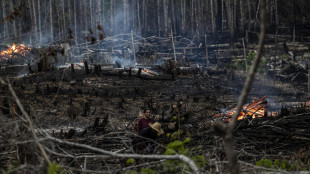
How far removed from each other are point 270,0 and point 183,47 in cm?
995

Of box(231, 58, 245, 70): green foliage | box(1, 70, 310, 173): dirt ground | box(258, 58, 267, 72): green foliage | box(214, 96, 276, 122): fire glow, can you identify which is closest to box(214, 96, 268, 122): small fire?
box(214, 96, 276, 122): fire glow

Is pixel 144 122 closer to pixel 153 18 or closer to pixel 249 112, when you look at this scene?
pixel 249 112

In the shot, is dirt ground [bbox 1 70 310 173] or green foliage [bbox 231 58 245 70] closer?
dirt ground [bbox 1 70 310 173]

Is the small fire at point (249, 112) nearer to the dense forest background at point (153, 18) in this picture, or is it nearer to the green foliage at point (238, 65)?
the green foliage at point (238, 65)

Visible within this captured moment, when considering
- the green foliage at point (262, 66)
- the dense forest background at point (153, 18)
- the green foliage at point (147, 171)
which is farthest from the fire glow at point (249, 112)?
the dense forest background at point (153, 18)

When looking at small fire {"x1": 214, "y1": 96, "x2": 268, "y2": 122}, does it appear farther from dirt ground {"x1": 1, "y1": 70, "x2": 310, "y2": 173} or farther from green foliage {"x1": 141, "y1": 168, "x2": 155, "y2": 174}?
green foliage {"x1": 141, "y1": 168, "x2": 155, "y2": 174}

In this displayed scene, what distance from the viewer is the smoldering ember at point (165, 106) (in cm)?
411

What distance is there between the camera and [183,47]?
1038 inches

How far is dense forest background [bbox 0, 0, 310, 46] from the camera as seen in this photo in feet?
93.0

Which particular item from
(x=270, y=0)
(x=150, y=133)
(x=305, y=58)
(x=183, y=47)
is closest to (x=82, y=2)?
(x=183, y=47)

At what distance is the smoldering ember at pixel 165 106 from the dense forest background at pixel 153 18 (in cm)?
44

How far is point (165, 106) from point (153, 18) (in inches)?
1374

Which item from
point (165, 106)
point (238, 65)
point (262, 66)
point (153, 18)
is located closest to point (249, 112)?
point (165, 106)

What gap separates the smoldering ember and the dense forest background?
436 mm
